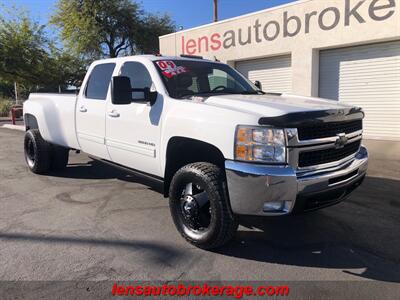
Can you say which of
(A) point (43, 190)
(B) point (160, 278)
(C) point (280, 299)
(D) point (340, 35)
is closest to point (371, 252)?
(C) point (280, 299)

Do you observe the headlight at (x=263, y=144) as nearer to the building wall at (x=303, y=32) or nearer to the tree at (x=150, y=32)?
the building wall at (x=303, y=32)

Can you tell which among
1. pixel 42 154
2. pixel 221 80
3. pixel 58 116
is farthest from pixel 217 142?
pixel 42 154

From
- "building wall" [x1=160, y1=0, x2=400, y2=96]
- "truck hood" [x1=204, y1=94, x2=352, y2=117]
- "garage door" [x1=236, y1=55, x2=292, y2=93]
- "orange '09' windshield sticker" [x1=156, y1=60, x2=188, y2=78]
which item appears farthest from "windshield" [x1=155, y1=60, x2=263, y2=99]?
"garage door" [x1=236, y1=55, x2=292, y2=93]

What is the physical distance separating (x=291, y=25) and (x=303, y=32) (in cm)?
53

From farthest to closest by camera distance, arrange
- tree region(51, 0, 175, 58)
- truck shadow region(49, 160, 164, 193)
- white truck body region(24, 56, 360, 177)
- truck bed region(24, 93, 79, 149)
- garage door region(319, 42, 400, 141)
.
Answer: tree region(51, 0, 175, 58), garage door region(319, 42, 400, 141), truck shadow region(49, 160, 164, 193), truck bed region(24, 93, 79, 149), white truck body region(24, 56, 360, 177)

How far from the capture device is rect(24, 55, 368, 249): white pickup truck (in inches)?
128

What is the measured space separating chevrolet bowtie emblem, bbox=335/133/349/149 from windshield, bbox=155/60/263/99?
1464mm

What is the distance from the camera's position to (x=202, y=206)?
3818 mm

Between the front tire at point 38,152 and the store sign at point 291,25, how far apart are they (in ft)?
28.5

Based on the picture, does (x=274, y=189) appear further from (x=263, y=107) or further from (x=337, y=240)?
(x=337, y=240)

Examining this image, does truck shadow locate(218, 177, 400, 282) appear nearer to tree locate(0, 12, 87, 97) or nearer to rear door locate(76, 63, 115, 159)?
rear door locate(76, 63, 115, 159)

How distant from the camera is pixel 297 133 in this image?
3275 millimetres

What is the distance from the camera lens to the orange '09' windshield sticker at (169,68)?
4555 mm

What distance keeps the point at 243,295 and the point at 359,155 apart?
6.97 ft
